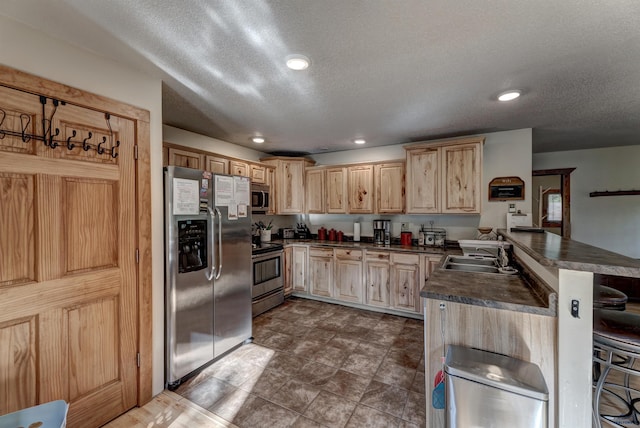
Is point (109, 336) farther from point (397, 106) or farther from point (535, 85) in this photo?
point (535, 85)

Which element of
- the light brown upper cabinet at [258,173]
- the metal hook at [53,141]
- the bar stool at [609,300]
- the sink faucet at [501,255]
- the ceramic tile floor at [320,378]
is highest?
the light brown upper cabinet at [258,173]

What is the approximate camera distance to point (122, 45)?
161 cm

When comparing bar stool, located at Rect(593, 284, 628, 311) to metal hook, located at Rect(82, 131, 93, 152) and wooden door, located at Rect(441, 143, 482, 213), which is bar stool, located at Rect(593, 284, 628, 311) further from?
metal hook, located at Rect(82, 131, 93, 152)

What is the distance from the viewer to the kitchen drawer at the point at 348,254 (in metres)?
3.85

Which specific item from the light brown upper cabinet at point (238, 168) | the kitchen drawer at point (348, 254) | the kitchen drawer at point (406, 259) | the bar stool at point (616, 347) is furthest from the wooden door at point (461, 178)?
the light brown upper cabinet at point (238, 168)

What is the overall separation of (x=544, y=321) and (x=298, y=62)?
212cm

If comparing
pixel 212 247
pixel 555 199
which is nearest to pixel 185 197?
pixel 212 247

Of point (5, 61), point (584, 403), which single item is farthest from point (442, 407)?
point (5, 61)

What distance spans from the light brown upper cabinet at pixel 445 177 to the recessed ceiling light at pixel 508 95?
3.03ft

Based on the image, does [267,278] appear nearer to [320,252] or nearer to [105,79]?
[320,252]

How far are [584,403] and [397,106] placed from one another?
242 cm

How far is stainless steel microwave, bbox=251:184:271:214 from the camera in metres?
3.69

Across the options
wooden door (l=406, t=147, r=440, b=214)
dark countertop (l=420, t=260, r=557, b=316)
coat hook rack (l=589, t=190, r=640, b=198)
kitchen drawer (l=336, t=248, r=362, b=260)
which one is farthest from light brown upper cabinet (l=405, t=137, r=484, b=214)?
coat hook rack (l=589, t=190, r=640, b=198)

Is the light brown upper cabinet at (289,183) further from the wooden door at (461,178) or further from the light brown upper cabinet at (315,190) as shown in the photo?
the wooden door at (461,178)
